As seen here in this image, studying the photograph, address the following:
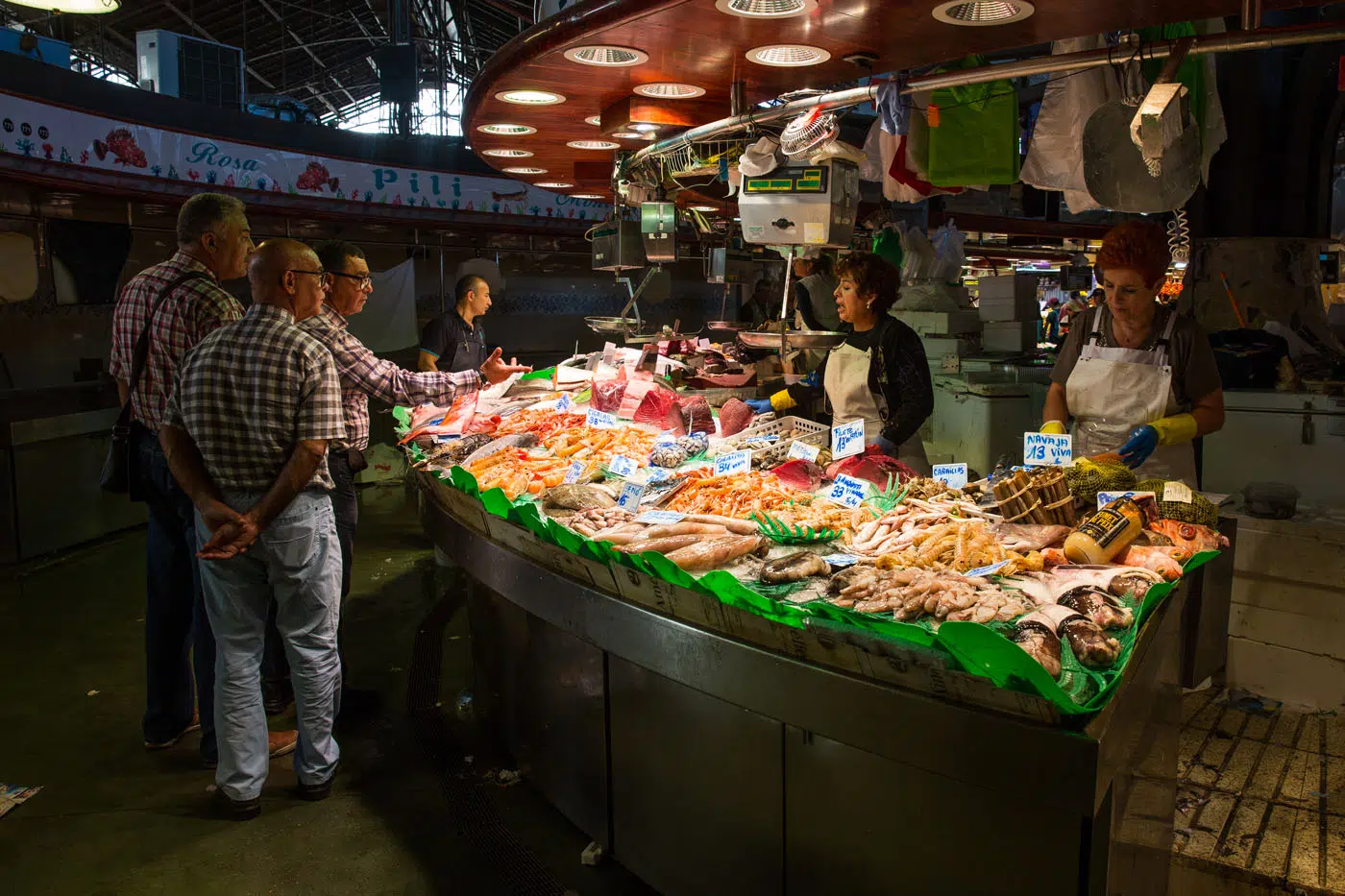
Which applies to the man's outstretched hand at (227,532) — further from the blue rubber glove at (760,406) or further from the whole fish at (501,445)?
the blue rubber glove at (760,406)

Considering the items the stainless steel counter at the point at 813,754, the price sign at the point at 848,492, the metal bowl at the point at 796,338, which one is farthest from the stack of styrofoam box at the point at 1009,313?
the stainless steel counter at the point at 813,754

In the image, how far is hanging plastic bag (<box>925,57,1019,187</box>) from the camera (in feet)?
13.6

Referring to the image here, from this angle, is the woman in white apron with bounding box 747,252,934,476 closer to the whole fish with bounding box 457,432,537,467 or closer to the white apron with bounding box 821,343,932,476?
the white apron with bounding box 821,343,932,476

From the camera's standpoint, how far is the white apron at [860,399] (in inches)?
179

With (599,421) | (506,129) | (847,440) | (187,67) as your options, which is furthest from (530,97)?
(187,67)

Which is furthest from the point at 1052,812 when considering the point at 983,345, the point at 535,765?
the point at 983,345

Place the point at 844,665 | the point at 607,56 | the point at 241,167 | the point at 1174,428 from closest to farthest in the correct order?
the point at 844,665
the point at 1174,428
the point at 607,56
the point at 241,167

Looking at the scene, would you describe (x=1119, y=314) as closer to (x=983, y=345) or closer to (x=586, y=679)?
(x=586, y=679)

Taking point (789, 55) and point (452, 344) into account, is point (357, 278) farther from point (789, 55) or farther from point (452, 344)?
point (452, 344)

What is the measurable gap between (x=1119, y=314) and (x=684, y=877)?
8.79 feet

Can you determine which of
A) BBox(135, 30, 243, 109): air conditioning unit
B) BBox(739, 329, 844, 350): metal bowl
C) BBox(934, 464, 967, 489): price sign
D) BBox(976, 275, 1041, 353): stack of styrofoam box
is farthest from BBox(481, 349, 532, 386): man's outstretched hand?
BBox(135, 30, 243, 109): air conditioning unit

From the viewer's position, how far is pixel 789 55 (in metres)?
3.83

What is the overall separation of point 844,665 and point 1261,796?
2095 millimetres

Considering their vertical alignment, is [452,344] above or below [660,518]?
above
